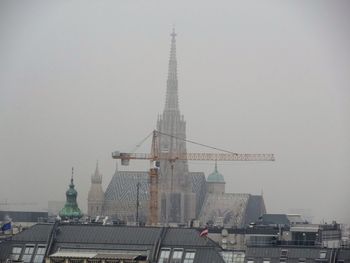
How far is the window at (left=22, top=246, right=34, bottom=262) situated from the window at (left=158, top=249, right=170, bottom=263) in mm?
7827

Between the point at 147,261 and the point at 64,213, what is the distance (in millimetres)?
102460

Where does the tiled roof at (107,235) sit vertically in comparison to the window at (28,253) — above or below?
above

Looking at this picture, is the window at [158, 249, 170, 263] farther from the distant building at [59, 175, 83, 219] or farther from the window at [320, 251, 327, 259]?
the distant building at [59, 175, 83, 219]

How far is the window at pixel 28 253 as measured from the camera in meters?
92.2

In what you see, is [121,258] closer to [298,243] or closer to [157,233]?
[157,233]

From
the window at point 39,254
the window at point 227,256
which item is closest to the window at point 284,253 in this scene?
the window at point 227,256

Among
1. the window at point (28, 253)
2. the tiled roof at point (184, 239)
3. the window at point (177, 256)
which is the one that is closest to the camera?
the window at point (177, 256)

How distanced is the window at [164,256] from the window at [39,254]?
7000 millimetres

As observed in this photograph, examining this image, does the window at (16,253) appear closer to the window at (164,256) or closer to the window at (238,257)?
the window at (164,256)

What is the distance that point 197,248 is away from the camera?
296 ft

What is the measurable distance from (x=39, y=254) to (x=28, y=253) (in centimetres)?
69

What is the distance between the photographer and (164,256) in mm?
90625

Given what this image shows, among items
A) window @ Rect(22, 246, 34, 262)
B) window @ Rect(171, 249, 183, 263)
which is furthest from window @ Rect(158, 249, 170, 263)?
window @ Rect(22, 246, 34, 262)

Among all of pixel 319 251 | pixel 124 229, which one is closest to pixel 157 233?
pixel 124 229
